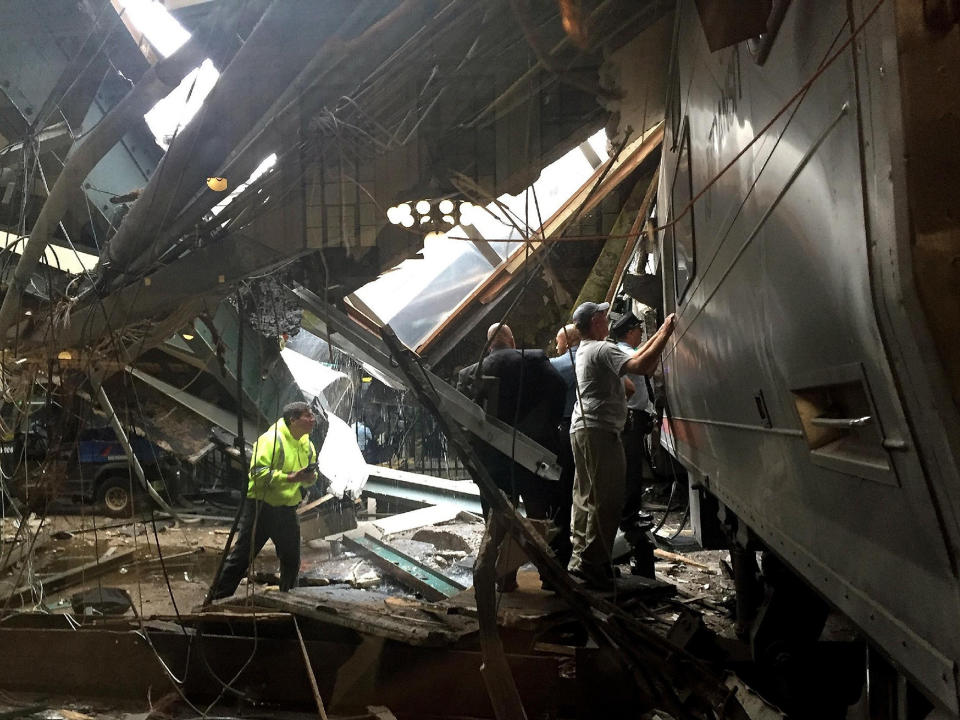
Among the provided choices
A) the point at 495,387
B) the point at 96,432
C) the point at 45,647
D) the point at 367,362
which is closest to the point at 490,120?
the point at 495,387

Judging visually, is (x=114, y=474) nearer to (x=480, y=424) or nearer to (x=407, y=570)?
(x=407, y=570)

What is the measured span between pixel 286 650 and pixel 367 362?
9.87 feet

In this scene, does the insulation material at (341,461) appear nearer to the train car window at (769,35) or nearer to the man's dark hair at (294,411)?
the man's dark hair at (294,411)

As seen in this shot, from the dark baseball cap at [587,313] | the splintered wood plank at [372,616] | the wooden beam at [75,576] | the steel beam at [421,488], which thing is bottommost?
the wooden beam at [75,576]

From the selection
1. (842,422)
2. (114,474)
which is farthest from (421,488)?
(842,422)

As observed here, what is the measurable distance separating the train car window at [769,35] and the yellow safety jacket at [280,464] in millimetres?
4613

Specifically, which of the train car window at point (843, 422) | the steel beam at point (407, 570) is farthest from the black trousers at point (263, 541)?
the train car window at point (843, 422)

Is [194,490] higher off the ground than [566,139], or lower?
lower

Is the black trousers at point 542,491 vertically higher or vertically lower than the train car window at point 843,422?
lower

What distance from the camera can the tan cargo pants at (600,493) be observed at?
14.3ft

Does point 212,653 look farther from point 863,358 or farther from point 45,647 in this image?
point 863,358

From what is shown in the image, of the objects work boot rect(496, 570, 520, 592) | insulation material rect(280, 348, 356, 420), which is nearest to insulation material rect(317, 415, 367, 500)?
insulation material rect(280, 348, 356, 420)

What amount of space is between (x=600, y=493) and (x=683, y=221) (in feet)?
5.73

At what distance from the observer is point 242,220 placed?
4.43 m
